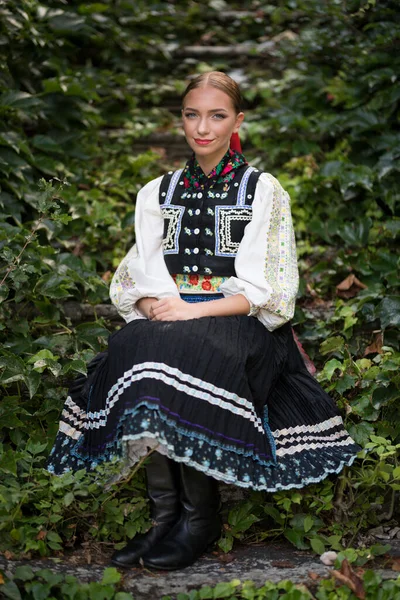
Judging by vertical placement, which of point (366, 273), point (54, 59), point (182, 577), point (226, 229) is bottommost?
point (182, 577)

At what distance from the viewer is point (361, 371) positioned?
2.98m

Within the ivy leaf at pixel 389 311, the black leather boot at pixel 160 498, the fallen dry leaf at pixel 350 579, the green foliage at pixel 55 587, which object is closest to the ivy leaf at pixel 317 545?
the fallen dry leaf at pixel 350 579

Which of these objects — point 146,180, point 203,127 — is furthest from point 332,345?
point 146,180

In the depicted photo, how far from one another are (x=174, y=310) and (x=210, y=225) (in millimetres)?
359

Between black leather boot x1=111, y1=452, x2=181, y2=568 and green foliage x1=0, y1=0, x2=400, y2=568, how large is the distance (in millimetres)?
108

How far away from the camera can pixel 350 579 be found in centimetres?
221

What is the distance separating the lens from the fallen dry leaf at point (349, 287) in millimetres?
3604

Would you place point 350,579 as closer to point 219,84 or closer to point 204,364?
point 204,364

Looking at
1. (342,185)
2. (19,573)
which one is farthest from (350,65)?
(19,573)

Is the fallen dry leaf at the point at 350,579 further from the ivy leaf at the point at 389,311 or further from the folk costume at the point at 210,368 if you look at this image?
the ivy leaf at the point at 389,311

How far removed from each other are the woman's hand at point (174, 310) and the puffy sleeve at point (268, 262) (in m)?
0.16

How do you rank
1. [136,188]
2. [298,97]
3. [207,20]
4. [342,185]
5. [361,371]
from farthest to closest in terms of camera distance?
[207,20], [298,97], [136,188], [342,185], [361,371]

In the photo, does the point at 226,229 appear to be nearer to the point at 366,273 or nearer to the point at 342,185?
the point at 366,273

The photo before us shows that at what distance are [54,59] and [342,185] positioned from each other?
1.85 meters
